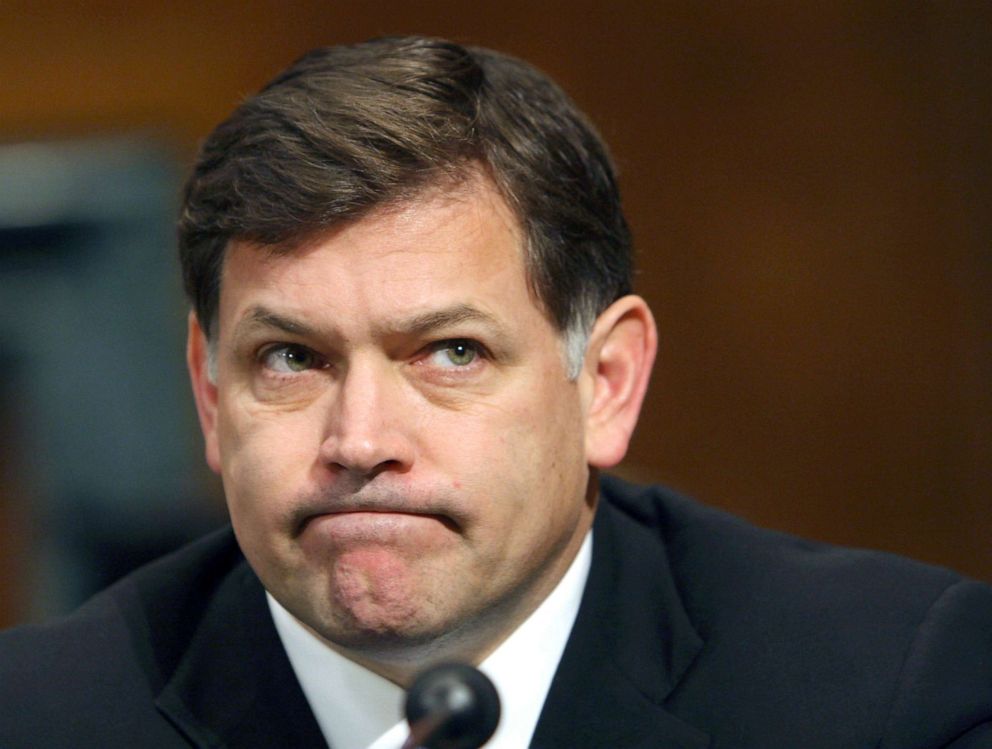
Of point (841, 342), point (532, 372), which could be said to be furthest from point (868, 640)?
point (841, 342)

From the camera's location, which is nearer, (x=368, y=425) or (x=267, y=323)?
(x=368, y=425)

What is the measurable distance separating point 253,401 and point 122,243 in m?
1.79

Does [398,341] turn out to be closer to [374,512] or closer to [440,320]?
[440,320]

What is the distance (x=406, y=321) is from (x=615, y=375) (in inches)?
17.9

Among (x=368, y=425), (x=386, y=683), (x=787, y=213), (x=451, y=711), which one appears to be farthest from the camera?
(x=787, y=213)

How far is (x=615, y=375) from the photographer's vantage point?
2.21m

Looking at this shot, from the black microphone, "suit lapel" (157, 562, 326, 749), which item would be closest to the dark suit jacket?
"suit lapel" (157, 562, 326, 749)

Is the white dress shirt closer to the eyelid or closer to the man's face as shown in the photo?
the man's face

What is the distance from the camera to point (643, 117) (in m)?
3.94

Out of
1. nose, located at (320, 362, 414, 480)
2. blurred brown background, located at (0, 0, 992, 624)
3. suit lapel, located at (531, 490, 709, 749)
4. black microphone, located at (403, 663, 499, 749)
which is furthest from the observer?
blurred brown background, located at (0, 0, 992, 624)

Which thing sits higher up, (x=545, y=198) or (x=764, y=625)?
(x=545, y=198)

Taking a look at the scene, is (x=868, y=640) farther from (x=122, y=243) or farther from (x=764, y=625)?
(x=122, y=243)

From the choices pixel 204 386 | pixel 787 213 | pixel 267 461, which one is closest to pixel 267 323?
pixel 267 461

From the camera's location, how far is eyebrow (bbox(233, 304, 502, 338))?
6.14ft
